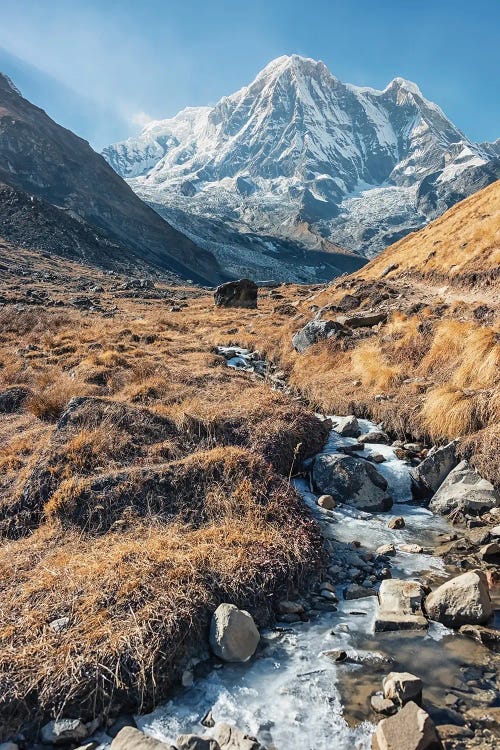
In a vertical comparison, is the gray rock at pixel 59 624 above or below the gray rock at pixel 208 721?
below

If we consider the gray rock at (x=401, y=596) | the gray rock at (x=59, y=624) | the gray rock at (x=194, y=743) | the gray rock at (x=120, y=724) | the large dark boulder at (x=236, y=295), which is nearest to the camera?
the gray rock at (x=194, y=743)

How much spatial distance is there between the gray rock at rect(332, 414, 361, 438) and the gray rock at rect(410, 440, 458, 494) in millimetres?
2577

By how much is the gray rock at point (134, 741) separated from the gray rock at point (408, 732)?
2237 mm

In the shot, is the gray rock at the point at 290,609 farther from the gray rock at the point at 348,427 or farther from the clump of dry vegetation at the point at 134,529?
the gray rock at the point at 348,427

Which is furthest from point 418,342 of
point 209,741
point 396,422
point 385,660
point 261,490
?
point 209,741

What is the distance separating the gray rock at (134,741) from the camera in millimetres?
5129

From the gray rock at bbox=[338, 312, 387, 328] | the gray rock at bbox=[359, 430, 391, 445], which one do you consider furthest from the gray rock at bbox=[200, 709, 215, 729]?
the gray rock at bbox=[338, 312, 387, 328]

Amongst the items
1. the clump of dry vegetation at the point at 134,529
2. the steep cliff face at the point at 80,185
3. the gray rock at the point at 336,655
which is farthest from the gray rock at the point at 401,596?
the steep cliff face at the point at 80,185

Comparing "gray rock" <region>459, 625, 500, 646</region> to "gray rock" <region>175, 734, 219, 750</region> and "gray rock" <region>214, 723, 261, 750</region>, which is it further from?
"gray rock" <region>175, 734, 219, 750</region>

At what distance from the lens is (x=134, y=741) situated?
5238mm

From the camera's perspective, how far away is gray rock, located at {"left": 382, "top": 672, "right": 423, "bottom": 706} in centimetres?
586

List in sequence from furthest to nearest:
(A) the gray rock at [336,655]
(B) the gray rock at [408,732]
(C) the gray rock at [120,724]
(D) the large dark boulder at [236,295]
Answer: (D) the large dark boulder at [236,295] → (A) the gray rock at [336,655] → (C) the gray rock at [120,724] → (B) the gray rock at [408,732]

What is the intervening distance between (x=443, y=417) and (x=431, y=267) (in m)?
22.2

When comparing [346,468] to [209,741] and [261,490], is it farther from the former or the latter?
[209,741]
